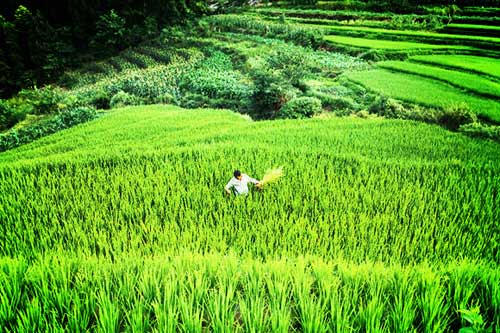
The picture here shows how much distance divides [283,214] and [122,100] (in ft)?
27.9

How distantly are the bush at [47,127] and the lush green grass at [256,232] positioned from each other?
1.13 metres

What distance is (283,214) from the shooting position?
9.68 feet

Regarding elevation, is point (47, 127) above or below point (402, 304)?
above

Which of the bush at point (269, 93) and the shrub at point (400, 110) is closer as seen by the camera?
the shrub at point (400, 110)

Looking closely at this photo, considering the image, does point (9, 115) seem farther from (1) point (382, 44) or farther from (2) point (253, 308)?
(1) point (382, 44)

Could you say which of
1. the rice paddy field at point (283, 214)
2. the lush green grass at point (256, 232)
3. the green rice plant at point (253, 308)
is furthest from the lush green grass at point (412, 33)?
the green rice plant at point (253, 308)

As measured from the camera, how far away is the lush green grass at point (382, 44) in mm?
7212

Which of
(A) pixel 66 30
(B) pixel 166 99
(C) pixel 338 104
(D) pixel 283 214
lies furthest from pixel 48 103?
(D) pixel 283 214

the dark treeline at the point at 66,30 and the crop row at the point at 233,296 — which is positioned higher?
the dark treeline at the point at 66,30

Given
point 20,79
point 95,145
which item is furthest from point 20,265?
point 20,79

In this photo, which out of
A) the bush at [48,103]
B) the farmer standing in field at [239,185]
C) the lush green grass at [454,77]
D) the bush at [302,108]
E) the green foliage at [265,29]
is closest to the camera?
the farmer standing in field at [239,185]

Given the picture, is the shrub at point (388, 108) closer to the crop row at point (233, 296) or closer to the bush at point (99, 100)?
the crop row at point (233, 296)

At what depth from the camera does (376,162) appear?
13.9ft

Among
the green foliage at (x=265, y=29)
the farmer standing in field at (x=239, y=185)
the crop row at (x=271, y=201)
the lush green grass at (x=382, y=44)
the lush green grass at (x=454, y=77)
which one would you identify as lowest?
the crop row at (x=271, y=201)
